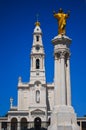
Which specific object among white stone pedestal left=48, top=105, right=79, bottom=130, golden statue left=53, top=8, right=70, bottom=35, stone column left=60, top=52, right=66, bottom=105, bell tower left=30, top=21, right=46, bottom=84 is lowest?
white stone pedestal left=48, top=105, right=79, bottom=130

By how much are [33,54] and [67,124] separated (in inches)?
1992

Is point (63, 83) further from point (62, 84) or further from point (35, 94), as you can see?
point (35, 94)

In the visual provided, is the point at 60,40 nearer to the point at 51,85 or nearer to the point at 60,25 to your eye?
the point at 60,25

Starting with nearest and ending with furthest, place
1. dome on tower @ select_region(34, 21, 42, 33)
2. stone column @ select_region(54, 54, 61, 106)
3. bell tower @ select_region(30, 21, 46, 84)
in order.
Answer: stone column @ select_region(54, 54, 61, 106) < bell tower @ select_region(30, 21, 46, 84) < dome on tower @ select_region(34, 21, 42, 33)

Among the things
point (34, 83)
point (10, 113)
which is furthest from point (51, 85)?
point (10, 113)

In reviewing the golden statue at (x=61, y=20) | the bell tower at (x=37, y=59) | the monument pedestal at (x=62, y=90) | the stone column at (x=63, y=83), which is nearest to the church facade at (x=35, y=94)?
the bell tower at (x=37, y=59)

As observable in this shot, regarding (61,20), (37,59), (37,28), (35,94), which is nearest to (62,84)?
(61,20)

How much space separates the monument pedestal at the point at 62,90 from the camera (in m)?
26.8

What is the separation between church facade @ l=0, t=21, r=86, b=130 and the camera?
232ft

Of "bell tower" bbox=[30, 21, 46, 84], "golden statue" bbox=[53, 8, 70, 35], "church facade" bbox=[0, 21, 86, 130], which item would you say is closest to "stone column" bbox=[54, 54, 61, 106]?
"golden statue" bbox=[53, 8, 70, 35]

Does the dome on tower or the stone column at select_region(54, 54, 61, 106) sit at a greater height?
the dome on tower

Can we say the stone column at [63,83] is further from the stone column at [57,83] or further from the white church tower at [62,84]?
the stone column at [57,83]

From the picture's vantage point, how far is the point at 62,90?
90.2 feet

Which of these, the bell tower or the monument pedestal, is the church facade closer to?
the bell tower
